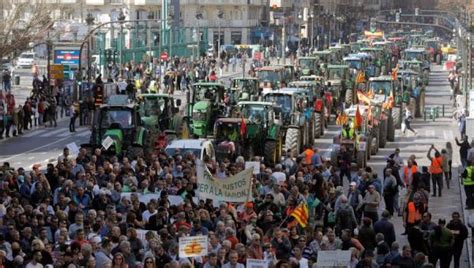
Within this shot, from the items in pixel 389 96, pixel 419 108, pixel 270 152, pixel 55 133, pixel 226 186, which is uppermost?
pixel 226 186

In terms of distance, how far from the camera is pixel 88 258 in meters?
22.8

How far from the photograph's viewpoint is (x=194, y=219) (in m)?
25.8

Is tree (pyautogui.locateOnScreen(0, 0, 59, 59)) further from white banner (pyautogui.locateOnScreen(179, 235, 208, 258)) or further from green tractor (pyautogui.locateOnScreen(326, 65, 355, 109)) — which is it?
white banner (pyautogui.locateOnScreen(179, 235, 208, 258))

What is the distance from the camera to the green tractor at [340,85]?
67.1 m

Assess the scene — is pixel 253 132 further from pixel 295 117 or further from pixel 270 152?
pixel 295 117

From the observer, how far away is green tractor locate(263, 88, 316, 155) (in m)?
46.8

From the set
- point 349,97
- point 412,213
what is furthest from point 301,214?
point 349,97

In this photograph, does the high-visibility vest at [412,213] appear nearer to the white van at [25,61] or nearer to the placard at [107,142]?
the placard at [107,142]

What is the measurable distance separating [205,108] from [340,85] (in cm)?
Answer: 1966

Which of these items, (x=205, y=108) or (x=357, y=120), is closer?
(x=357, y=120)

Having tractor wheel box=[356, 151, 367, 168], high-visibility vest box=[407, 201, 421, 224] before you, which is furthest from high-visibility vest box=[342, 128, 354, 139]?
high-visibility vest box=[407, 201, 421, 224]

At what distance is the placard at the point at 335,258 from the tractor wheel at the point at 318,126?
1258 inches

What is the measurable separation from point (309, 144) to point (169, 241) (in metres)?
27.6

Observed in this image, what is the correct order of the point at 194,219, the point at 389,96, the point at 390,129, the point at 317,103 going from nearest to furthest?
the point at 194,219
the point at 390,129
the point at 317,103
the point at 389,96
